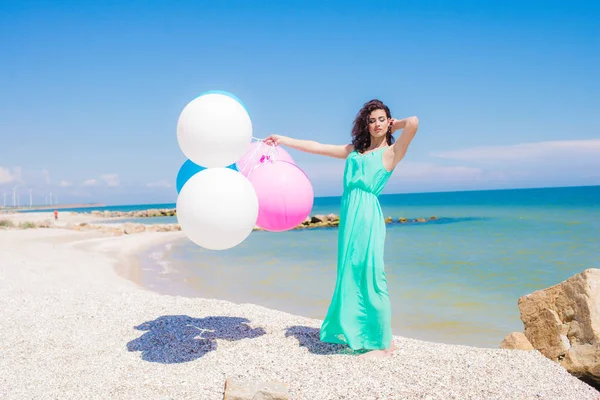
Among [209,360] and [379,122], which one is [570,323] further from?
[209,360]

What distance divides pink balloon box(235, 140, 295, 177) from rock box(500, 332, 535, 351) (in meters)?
2.96

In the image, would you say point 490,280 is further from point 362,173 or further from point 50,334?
point 50,334

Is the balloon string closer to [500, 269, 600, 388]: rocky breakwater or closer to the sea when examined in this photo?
[500, 269, 600, 388]: rocky breakwater

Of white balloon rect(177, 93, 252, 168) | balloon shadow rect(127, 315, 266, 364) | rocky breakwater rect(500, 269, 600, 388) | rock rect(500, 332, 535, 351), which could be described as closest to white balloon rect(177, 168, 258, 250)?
white balloon rect(177, 93, 252, 168)

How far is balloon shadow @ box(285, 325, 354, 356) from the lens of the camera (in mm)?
4582

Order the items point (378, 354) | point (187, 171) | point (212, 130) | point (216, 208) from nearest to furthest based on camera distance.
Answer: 1. point (216, 208)
2. point (212, 130)
3. point (378, 354)
4. point (187, 171)

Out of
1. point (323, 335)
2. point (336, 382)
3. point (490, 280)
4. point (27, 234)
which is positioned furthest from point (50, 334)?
point (27, 234)

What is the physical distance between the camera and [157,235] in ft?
80.4

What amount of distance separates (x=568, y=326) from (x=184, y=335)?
4.03 metres

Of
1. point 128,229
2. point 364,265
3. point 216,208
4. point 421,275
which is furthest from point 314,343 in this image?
point 128,229

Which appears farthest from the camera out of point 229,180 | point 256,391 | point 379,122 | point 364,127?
point 364,127

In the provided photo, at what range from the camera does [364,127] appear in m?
4.62

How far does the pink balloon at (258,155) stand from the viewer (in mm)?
4805

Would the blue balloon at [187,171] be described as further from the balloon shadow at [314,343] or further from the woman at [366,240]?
the balloon shadow at [314,343]
